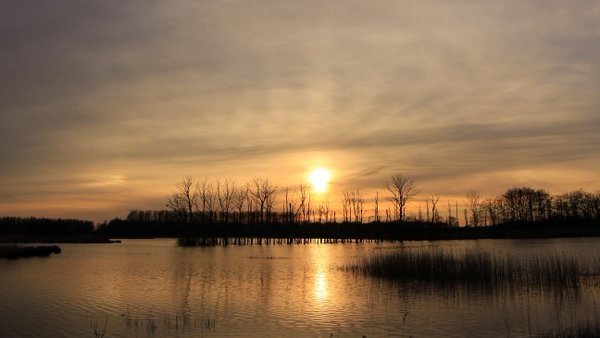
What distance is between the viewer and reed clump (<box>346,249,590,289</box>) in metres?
20.2

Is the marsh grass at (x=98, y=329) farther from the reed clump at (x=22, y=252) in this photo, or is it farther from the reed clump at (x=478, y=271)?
the reed clump at (x=22, y=252)

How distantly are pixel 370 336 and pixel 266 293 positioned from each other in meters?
8.19

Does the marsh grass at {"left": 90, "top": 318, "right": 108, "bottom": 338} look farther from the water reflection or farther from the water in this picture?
the water reflection

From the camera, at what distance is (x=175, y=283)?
22.8 meters

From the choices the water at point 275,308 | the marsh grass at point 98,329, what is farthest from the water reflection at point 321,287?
the marsh grass at point 98,329

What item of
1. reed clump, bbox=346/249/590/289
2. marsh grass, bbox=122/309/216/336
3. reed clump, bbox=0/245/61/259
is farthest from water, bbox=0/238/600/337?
reed clump, bbox=0/245/61/259

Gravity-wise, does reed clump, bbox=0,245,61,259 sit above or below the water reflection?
above

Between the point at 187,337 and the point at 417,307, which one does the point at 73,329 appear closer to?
the point at 187,337

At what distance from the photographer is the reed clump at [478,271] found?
20.2 m

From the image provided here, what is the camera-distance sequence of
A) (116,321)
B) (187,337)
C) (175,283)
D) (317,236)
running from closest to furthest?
(187,337)
(116,321)
(175,283)
(317,236)

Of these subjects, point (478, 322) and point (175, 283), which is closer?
point (478, 322)

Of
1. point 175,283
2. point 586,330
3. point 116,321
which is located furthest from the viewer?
point 175,283

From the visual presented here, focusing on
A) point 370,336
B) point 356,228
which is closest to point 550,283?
point 370,336

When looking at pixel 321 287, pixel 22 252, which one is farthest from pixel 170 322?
pixel 22 252
